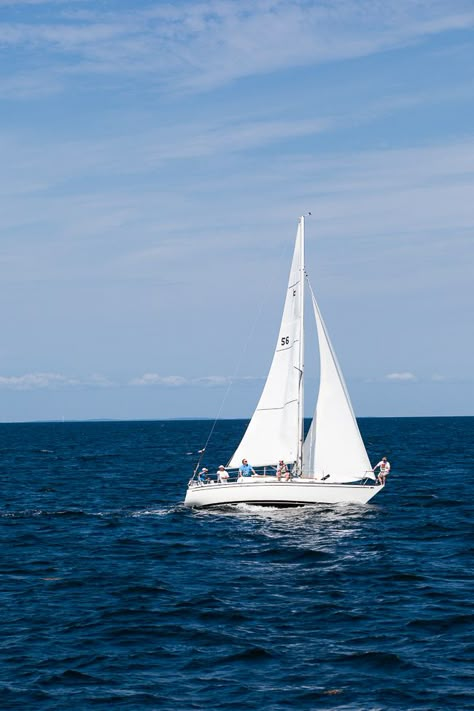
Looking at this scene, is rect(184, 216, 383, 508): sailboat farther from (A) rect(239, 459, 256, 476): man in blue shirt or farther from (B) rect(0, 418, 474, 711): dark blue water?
(B) rect(0, 418, 474, 711): dark blue water

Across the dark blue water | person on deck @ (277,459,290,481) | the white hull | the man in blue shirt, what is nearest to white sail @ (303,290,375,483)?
the white hull

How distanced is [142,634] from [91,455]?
241 feet

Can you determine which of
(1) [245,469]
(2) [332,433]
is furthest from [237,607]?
(1) [245,469]

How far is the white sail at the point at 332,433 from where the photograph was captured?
1516 inches

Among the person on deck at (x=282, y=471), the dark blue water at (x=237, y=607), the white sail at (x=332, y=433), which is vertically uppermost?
the white sail at (x=332, y=433)

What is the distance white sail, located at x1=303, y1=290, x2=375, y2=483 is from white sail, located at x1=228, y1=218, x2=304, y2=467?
104cm

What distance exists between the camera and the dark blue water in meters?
16.8

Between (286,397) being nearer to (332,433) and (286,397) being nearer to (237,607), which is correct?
(332,433)

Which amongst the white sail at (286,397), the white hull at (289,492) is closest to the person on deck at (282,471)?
the white hull at (289,492)

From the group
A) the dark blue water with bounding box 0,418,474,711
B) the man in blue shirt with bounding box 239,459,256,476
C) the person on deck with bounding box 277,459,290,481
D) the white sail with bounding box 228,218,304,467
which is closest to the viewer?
the dark blue water with bounding box 0,418,474,711

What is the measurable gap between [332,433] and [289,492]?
11.8ft

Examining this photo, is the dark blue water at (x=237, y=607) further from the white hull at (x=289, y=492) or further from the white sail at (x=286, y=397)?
the white sail at (x=286, y=397)

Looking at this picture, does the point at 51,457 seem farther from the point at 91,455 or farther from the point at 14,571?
the point at 14,571

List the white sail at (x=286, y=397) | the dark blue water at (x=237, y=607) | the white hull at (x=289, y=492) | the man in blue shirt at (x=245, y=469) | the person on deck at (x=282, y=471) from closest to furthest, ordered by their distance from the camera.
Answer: the dark blue water at (x=237, y=607) < the white hull at (x=289, y=492) < the person on deck at (x=282, y=471) < the man in blue shirt at (x=245, y=469) < the white sail at (x=286, y=397)
